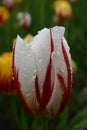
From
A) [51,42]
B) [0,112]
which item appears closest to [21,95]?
[51,42]

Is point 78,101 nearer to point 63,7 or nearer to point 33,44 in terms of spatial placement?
point 63,7

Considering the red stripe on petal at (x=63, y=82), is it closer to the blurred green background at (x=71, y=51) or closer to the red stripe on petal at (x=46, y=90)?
the red stripe on petal at (x=46, y=90)

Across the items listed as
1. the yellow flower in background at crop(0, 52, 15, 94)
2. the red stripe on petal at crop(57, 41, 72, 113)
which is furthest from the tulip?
the yellow flower in background at crop(0, 52, 15, 94)

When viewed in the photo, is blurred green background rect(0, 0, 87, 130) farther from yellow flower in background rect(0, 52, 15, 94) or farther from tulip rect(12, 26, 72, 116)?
tulip rect(12, 26, 72, 116)

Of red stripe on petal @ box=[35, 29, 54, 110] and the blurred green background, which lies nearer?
red stripe on petal @ box=[35, 29, 54, 110]

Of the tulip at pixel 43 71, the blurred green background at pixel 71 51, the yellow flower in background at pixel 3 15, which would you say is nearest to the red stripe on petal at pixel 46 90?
the tulip at pixel 43 71
